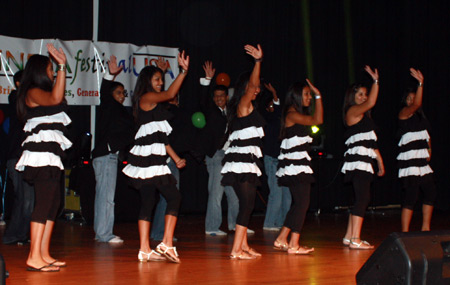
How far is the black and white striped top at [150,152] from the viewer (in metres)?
4.46

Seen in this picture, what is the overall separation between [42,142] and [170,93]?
3.14 ft

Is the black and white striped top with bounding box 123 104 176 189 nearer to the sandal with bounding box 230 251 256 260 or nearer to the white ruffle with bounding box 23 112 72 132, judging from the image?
the white ruffle with bounding box 23 112 72 132

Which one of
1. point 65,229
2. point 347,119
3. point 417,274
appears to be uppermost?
point 347,119

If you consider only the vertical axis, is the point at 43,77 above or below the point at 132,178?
above

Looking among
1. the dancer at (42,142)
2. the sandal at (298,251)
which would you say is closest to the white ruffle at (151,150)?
the dancer at (42,142)

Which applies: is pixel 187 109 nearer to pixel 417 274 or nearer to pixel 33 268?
pixel 33 268

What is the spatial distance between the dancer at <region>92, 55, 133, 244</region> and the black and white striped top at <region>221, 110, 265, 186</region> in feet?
4.19

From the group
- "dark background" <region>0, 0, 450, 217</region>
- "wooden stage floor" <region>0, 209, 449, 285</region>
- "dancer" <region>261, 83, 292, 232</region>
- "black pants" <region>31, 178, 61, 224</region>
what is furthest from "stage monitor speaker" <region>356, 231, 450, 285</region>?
"dark background" <region>0, 0, 450, 217</region>

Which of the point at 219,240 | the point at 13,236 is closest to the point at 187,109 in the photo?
the point at 219,240

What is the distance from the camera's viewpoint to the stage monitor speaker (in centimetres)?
245

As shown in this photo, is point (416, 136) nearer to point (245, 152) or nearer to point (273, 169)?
point (273, 169)

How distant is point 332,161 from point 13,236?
5598mm

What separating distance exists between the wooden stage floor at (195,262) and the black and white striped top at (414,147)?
0.84 m

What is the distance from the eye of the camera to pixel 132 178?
450 cm
